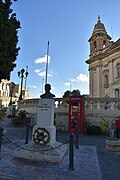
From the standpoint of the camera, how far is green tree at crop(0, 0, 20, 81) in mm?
10430

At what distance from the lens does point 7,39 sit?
1056 centimetres

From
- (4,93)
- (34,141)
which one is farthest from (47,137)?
(4,93)

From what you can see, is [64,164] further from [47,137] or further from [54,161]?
[47,137]

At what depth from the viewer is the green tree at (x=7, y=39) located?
1043 cm

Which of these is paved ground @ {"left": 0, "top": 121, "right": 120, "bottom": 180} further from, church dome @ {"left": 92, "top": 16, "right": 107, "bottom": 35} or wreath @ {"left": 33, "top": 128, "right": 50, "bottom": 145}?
church dome @ {"left": 92, "top": 16, "right": 107, "bottom": 35}

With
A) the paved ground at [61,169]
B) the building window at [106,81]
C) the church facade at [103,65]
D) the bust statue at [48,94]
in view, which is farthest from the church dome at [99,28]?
the paved ground at [61,169]

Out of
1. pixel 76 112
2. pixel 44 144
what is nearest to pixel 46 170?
pixel 44 144

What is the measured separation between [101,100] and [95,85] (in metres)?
25.2

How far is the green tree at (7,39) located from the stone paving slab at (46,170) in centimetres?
626

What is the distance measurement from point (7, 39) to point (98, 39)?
1344 inches

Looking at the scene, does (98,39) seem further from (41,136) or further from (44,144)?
(44,144)

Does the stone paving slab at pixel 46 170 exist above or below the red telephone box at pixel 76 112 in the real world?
below

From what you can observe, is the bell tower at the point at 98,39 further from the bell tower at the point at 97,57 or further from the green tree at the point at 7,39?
the green tree at the point at 7,39

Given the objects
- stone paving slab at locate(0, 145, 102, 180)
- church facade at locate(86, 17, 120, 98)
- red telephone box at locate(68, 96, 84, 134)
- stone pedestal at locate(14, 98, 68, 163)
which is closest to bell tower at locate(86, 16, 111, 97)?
church facade at locate(86, 17, 120, 98)
